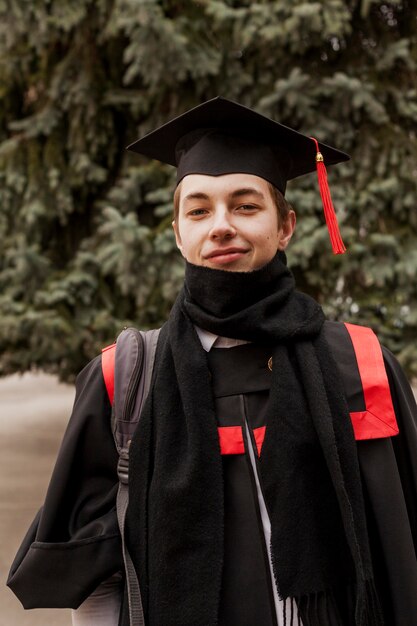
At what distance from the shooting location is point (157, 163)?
4859 mm

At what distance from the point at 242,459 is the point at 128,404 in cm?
30

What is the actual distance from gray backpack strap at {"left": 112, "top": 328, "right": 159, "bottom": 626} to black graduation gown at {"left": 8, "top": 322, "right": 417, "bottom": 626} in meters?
0.05

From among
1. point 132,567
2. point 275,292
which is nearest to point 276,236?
A: point 275,292

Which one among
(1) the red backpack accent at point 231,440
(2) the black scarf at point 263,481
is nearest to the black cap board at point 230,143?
(2) the black scarf at point 263,481

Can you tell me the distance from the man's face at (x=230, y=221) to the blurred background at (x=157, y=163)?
2.82 meters

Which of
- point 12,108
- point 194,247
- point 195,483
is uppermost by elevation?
point 12,108

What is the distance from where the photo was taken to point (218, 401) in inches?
64.2

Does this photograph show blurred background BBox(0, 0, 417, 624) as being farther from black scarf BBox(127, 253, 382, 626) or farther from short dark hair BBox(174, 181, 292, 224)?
black scarf BBox(127, 253, 382, 626)

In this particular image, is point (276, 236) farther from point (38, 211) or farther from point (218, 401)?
point (38, 211)

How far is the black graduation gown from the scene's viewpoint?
1.56 meters

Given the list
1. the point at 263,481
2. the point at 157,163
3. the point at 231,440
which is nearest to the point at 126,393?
the point at 231,440

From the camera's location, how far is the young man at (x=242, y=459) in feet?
4.96

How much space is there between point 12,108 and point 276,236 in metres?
4.42

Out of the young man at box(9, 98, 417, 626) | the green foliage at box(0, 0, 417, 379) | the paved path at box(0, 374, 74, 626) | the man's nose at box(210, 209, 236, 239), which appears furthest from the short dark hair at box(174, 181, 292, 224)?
the paved path at box(0, 374, 74, 626)
